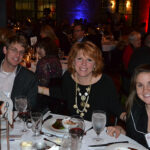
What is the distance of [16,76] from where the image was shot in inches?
104

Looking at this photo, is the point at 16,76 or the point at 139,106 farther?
the point at 16,76

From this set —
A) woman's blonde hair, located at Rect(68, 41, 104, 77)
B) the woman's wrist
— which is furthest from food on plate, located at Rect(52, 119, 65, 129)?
woman's blonde hair, located at Rect(68, 41, 104, 77)

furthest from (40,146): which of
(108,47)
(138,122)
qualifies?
(108,47)

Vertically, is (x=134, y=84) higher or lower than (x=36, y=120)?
higher

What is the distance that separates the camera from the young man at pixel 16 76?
2645 mm

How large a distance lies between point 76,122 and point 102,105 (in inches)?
30.7

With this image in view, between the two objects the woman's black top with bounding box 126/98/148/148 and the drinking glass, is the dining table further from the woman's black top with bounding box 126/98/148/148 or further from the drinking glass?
the woman's black top with bounding box 126/98/148/148

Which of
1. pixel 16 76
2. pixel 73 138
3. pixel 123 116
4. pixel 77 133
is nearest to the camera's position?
pixel 73 138

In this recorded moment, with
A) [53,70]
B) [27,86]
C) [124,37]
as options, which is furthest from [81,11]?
[27,86]

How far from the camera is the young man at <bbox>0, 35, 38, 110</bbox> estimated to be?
2.64 metres

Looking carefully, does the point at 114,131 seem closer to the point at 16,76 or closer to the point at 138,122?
the point at 138,122

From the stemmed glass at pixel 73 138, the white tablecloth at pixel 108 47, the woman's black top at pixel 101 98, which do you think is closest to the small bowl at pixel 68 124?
the stemmed glass at pixel 73 138

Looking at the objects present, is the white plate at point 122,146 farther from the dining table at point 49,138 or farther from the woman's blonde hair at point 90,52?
the woman's blonde hair at point 90,52

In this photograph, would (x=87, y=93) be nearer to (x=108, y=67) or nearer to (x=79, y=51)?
(x=79, y=51)
